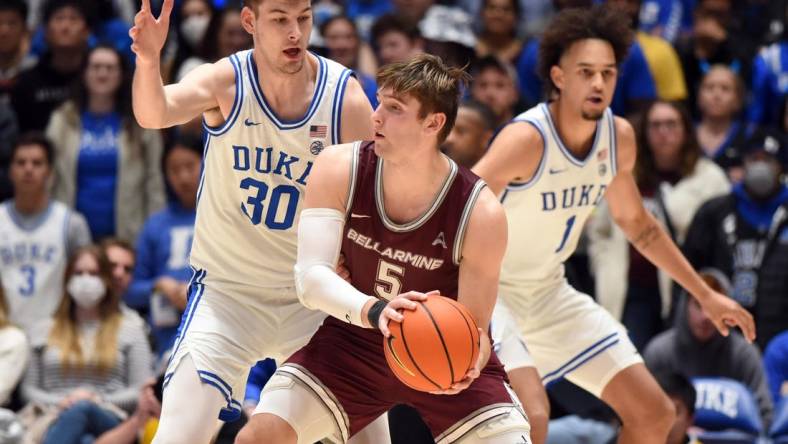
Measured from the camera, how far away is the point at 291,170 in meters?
5.78

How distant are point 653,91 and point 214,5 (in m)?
3.74

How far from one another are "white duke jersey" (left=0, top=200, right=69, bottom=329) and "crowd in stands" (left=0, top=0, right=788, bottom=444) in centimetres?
1

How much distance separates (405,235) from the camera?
5.26m

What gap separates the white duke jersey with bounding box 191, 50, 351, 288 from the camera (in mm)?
5773

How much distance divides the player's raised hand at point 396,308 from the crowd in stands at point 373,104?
278cm

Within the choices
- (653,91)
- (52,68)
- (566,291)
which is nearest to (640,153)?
(653,91)

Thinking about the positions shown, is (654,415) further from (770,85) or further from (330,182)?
(770,85)

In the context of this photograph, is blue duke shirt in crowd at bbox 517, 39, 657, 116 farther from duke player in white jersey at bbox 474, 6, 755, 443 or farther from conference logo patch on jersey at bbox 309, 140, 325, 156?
conference logo patch on jersey at bbox 309, 140, 325, 156

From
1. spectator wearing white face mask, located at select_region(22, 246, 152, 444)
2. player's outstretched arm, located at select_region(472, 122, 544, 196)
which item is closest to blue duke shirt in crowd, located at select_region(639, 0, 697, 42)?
spectator wearing white face mask, located at select_region(22, 246, 152, 444)

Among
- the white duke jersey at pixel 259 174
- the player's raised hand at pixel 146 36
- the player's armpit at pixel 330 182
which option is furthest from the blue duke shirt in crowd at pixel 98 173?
the player's armpit at pixel 330 182

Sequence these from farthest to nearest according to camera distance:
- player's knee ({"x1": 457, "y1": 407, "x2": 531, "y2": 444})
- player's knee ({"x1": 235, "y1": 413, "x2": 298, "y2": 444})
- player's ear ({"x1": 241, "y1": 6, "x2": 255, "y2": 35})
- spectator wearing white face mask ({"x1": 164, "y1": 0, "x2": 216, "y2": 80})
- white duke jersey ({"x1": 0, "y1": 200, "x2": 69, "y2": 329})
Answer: spectator wearing white face mask ({"x1": 164, "y1": 0, "x2": 216, "y2": 80})
white duke jersey ({"x1": 0, "y1": 200, "x2": 69, "y2": 329})
player's ear ({"x1": 241, "y1": 6, "x2": 255, "y2": 35})
player's knee ({"x1": 457, "y1": 407, "x2": 531, "y2": 444})
player's knee ({"x1": 235, "y1": 413, "x2": 298, "y2": 444})

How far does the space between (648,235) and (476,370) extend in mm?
2080

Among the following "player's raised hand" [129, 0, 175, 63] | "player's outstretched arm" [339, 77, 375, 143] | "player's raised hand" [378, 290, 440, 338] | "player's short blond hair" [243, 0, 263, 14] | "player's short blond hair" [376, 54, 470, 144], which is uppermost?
"player's short blond hair" [243, 0, 263, 14]

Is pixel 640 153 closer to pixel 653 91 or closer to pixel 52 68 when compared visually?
pixel 653 91
